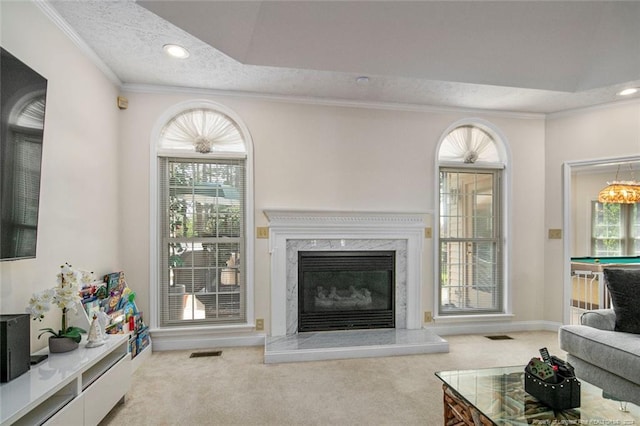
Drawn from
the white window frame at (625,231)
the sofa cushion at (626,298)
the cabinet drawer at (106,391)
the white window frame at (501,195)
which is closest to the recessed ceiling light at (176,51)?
the cabinet drawer at (106,391)

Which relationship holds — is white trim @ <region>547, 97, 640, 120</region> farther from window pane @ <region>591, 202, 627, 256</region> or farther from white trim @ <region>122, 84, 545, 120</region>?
window pane @ <region>591, 202, 627, 256</region>

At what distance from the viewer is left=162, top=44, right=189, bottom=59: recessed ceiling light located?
252 centimetres

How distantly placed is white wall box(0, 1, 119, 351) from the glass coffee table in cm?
253

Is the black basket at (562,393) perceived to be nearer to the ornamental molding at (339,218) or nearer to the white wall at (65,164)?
the ornamental molding at (339,218)

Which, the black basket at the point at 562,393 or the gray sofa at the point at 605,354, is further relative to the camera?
the gray sofa at the point at 605,354

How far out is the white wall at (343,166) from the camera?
3.25 m

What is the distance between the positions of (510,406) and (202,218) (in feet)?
9.82

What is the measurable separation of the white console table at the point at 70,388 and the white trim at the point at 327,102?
2392 millimetres

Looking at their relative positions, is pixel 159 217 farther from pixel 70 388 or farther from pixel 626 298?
pixel 626 298

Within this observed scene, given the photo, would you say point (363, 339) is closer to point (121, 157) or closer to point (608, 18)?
point (121, 157)

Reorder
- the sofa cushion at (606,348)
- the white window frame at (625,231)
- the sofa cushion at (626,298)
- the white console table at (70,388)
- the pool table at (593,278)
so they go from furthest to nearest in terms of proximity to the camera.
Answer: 1. the white window frame at (625,231)
2. the pool table at (593,278)
3. the sofa cushion at (626,298)
4. the sofa cushion at (606,348)
5. the white console table at (70,388)

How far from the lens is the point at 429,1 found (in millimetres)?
2543

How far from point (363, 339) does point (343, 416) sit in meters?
1.21

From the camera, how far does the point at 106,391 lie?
77.9 inches
